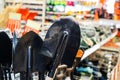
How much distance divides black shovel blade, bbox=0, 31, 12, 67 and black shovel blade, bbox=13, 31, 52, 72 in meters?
0.06

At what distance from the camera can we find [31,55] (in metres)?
0.78

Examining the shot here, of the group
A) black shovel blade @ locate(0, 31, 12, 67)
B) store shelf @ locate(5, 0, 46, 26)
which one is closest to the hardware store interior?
black shovel blade @ locate(0, 31, 12, 67)

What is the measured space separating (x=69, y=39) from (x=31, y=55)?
144mm

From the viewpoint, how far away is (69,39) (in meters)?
0.84

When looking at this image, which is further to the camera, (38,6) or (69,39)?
(38,6)

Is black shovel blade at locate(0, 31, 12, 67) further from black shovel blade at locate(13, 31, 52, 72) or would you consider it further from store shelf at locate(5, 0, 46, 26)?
store shelf at locate(5, 0, 46, 26)

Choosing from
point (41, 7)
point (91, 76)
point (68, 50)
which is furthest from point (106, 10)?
point (68, 50)

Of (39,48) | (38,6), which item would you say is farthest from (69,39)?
(38,6)

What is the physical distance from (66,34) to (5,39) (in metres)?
0.21

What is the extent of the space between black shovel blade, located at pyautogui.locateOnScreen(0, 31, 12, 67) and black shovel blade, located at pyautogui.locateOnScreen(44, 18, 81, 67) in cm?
12

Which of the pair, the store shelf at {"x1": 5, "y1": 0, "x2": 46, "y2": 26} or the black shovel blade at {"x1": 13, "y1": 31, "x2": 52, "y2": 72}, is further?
the store shelf at {"x1": 5, "y1": 0, "x2": 46, "y2": 26}

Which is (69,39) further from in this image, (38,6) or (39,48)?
(38,6)

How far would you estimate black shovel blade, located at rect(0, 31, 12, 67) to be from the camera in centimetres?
83

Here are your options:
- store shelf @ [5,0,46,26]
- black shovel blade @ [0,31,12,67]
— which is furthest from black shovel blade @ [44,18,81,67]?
store shelf @ [5,0,46,26]
